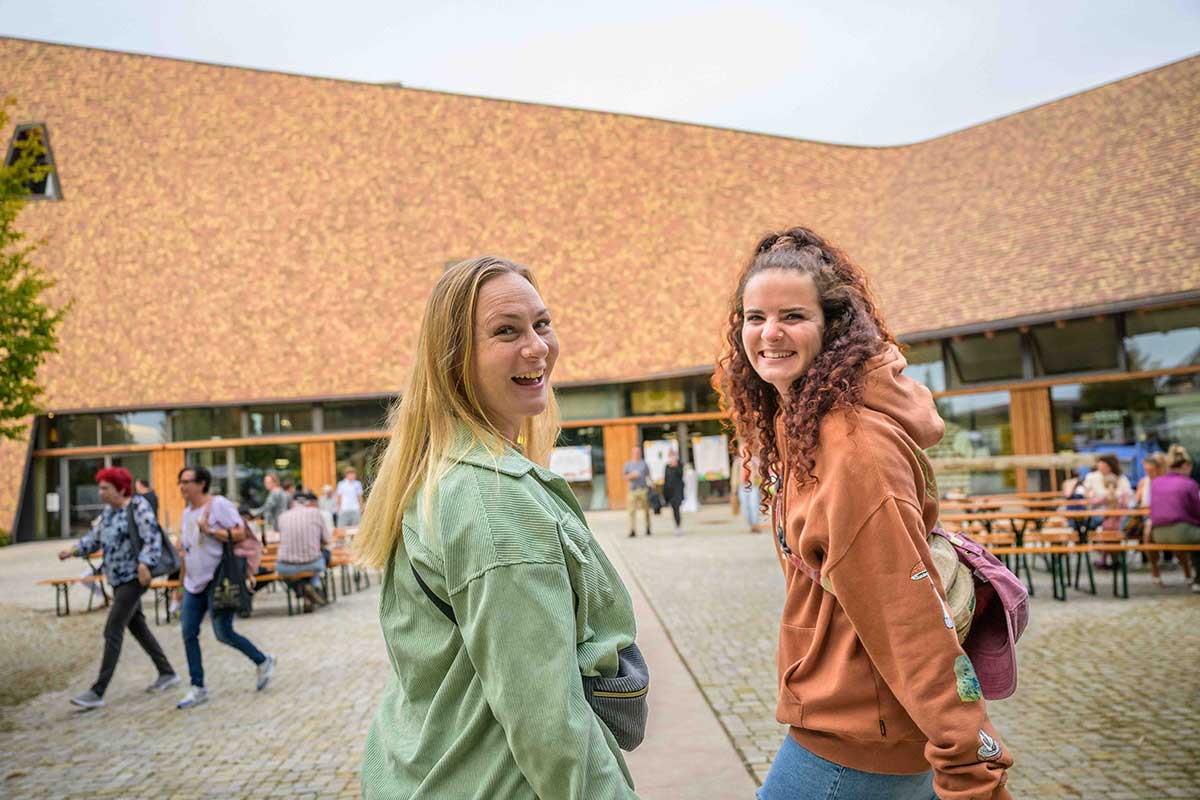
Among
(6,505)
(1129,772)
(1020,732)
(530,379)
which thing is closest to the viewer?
(530,379)

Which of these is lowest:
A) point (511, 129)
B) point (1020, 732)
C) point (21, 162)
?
point (1020, 732)

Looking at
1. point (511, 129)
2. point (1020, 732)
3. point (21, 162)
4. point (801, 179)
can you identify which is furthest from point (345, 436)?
point (1020, 732)

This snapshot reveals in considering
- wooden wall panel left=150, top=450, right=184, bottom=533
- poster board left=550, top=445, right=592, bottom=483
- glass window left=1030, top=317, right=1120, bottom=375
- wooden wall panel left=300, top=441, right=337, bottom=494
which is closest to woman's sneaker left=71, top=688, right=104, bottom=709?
glass window left=1030, top=317, right=1120, bottom=375

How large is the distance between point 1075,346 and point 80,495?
94.6 ft

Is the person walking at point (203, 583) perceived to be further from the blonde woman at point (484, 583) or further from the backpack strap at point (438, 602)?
the backpack strap at point (438, 602)

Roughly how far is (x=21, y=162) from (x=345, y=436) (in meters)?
20.5

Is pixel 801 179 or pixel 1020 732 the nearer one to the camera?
pixel 1020 732

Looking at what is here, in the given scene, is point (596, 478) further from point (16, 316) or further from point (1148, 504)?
point (16, 316)

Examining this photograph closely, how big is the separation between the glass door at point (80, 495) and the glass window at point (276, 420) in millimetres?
5001

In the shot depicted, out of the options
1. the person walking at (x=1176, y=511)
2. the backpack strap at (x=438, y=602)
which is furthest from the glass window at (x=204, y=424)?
the backpack strap at (x=438, y=602)

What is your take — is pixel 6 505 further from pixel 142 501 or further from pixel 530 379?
pixel 530 379

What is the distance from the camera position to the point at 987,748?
1.73 m

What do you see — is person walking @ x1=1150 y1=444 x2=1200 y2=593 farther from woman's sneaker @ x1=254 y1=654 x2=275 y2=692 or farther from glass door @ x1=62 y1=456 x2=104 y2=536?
glass door @ x1=62 y1=456 x2=104 y2=536

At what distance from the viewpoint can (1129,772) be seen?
489 centimetres
